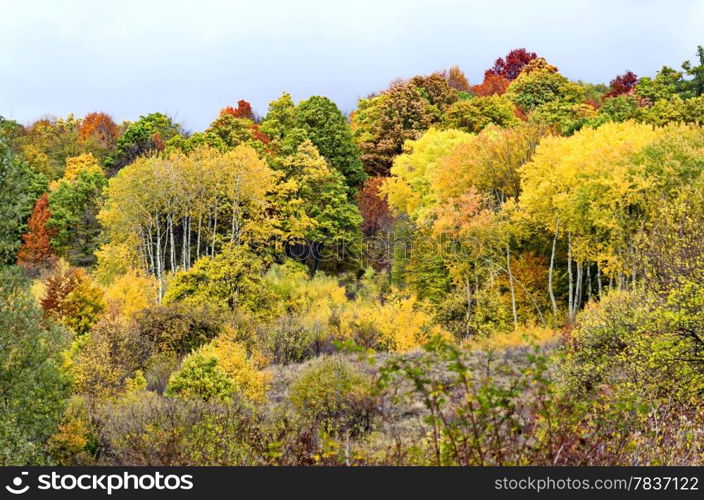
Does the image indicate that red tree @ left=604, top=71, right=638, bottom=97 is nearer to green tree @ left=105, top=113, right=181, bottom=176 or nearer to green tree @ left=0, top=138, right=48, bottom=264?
green tree @ left=105, top=113, right=181, bottom=176

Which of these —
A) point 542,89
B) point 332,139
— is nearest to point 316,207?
point 332,139

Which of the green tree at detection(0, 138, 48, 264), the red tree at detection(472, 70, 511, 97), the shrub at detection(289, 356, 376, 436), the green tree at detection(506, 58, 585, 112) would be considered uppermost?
the red tree at detection(472, 70, 511, 97)

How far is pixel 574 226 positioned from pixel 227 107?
221ft

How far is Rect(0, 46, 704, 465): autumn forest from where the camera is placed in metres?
15.1

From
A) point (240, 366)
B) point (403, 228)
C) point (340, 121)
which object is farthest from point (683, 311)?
point (340, 121)

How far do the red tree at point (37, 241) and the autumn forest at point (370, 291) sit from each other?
246mm

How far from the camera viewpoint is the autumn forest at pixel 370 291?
1509cm

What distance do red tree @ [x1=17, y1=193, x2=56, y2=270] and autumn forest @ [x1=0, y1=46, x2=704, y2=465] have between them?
0.25 m

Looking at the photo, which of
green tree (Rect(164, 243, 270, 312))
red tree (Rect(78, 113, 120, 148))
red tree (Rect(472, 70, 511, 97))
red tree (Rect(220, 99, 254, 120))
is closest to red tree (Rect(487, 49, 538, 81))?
red tree (Rect(472, 70, 511, 97))

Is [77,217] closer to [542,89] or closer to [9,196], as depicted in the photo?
[542,89]

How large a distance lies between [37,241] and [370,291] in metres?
29.8

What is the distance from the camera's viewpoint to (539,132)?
53.3m

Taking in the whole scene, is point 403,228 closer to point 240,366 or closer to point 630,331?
point 240,366

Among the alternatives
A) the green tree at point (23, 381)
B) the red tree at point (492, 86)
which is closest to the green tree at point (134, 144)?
the red tree at point (492, 86)
